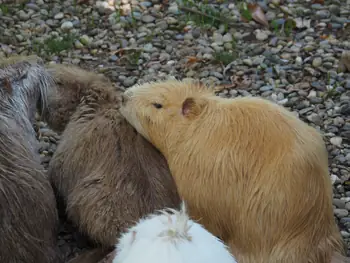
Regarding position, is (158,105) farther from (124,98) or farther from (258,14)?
(258,14)

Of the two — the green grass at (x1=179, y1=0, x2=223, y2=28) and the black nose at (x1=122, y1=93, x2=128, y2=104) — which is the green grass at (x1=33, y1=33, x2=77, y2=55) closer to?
the green grass at (x1=179, y1=0, x2=223, y2=28)

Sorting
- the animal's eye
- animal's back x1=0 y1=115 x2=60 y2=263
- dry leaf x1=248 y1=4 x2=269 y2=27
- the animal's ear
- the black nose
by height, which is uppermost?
the animal's ear

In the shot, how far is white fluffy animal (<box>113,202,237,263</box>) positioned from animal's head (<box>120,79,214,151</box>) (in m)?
0.77

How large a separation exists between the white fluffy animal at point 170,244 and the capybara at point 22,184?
0.54m

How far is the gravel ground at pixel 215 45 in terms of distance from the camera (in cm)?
530

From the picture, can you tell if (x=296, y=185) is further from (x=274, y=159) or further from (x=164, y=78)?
(x=164, y=78)

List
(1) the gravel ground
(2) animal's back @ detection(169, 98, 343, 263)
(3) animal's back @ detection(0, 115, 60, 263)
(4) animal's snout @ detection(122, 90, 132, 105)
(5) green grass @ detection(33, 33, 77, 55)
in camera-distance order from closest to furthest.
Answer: (3) animal's back @ detection(0, 115, 60, 263), (2) animal's back @ detection(169, 98, 343, 263), (4) animal's snout @ detection(122, 90, 132, 105), (1) the gravel ground, (5) green grass @ detection(33, 33, 77, 55)

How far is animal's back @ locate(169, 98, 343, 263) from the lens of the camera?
3697 mm

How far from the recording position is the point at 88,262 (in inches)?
157

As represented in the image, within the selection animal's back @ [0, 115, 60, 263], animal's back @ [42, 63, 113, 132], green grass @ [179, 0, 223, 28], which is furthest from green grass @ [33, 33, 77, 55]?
animal's back @ [0, 115, 60, 263]

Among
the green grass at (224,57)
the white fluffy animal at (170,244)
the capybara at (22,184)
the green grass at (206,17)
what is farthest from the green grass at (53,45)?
the white fluffy animal at (170,244)

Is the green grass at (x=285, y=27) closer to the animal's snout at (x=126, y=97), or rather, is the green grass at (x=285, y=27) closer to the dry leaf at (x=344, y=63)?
the dry leaf at (x=344, y=63)

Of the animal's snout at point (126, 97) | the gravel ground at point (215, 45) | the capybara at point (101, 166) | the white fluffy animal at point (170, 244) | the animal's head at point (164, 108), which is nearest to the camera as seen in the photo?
the white fluffy animal at point (170, 244)

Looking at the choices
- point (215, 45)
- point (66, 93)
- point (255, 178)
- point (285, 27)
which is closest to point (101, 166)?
point (66, 93)
